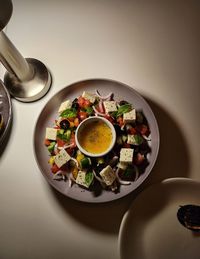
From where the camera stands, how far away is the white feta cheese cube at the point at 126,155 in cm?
99

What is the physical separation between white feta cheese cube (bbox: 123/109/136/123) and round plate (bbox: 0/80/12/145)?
482 millimetres

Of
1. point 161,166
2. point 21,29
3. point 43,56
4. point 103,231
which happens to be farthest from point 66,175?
point 21,29

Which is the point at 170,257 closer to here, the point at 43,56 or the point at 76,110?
the point at 76,110

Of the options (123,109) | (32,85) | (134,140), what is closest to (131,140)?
(134,140)

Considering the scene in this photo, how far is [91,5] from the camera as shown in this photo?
4.60ft

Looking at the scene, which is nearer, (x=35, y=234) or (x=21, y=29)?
(x=35, y=234)

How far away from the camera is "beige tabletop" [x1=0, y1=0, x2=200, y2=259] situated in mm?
1064

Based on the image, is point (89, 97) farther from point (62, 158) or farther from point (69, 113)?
point (62, 158)

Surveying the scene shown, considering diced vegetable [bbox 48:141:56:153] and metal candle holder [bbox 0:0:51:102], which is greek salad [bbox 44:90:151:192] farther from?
metal candle holder [bbox 0:0:51:102]

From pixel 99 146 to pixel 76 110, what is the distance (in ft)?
0.54

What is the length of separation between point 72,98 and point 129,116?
10.7 inches

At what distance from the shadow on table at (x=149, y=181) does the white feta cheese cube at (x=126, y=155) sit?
0.15 meters

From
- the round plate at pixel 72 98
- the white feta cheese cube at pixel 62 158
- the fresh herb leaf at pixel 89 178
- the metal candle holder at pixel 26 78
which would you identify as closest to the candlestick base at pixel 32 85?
the metal candle holder at pixel 26 78

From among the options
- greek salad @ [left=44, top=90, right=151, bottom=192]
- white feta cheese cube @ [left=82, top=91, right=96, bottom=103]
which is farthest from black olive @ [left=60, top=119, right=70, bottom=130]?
white feta cheese cube @ [left=82, top=91, right=96, bottom=103]
